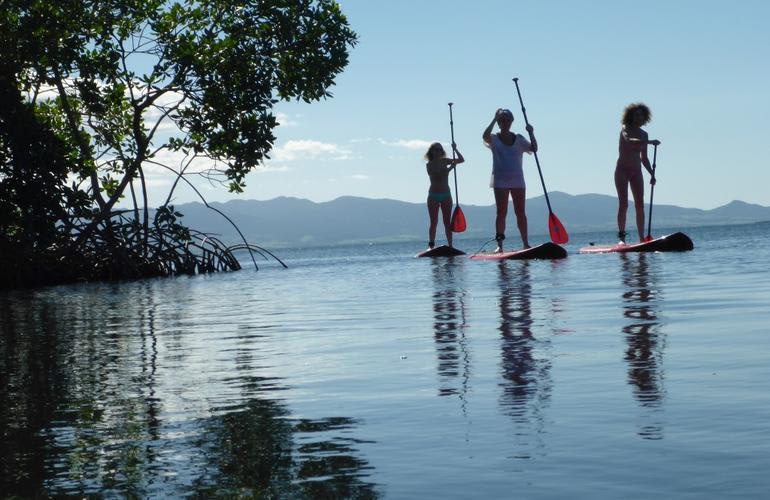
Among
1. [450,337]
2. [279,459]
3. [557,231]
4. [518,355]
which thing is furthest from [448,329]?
[557,231]

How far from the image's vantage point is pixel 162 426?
4391mm

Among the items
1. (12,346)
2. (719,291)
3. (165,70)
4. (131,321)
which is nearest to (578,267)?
(719,291)

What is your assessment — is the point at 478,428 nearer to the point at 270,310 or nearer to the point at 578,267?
the point at 270,310

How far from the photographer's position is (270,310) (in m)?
11.7

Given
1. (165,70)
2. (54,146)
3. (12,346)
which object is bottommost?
(12,346)

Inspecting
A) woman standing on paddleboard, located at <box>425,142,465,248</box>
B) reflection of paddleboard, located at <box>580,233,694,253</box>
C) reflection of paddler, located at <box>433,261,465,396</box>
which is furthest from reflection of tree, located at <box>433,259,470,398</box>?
woman standing on paddleboard, located at <box>425,142,465,248</box>

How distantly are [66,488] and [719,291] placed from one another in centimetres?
856

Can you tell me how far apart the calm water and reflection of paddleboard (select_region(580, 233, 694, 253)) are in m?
10.5

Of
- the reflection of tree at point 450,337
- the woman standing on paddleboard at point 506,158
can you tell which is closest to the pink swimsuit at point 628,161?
the woman standing on paddleboard at point 506,158

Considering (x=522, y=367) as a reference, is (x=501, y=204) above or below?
above

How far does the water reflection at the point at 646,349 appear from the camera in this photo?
4.17 m

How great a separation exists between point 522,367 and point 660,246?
15.8 meters

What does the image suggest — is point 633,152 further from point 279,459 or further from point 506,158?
point 279,459

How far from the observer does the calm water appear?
3307 mm
